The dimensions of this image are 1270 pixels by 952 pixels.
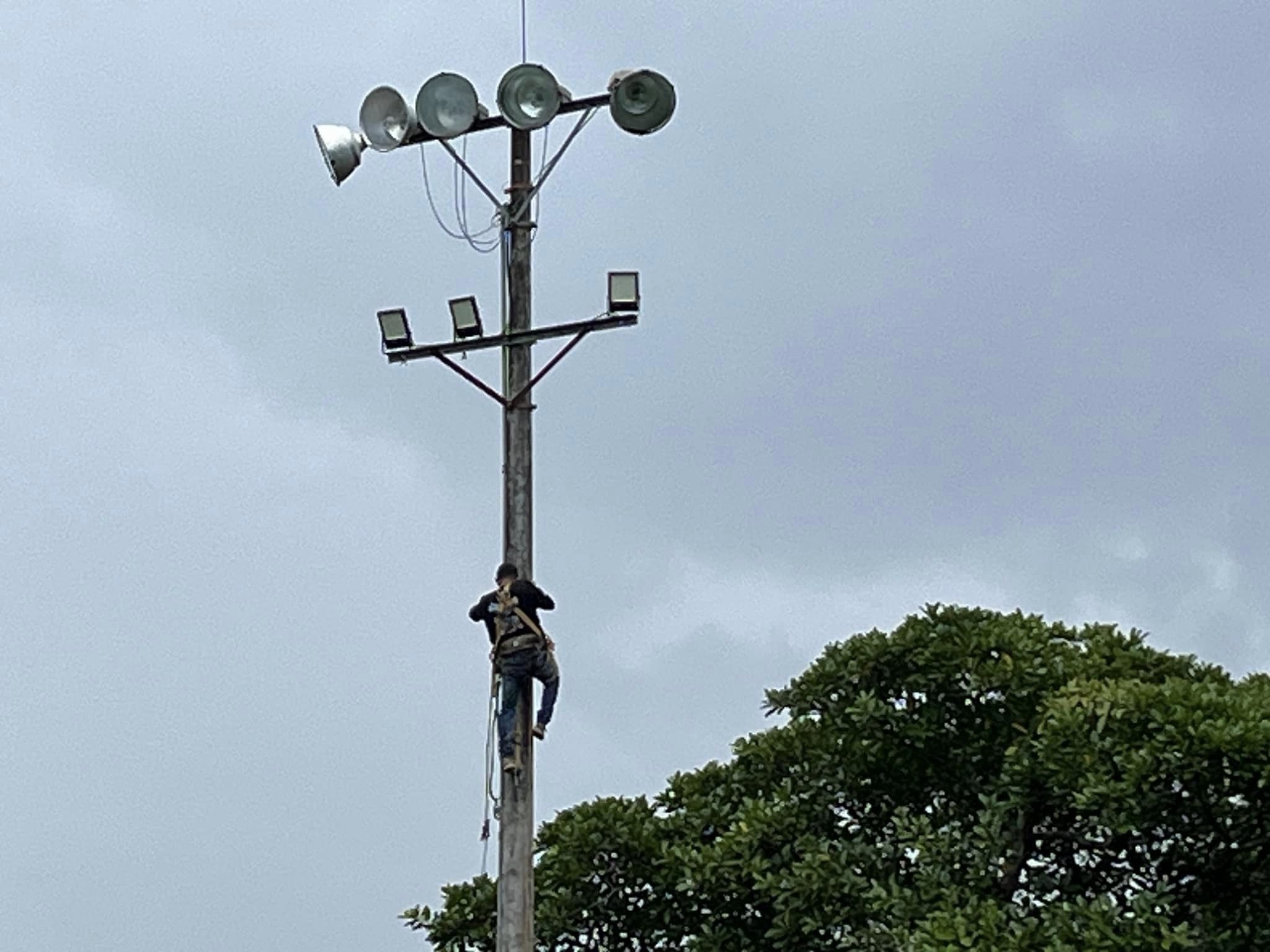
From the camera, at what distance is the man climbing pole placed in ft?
45.5

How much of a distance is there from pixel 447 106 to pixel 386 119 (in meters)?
0.44

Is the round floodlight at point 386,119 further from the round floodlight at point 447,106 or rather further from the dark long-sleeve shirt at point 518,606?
the dark long-sleeve shirt at point 518,606

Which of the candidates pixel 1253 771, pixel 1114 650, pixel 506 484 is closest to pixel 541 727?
pixel 506 484

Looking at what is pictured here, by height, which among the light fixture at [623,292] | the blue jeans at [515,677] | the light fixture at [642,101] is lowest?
the blue jeans at [515,677]

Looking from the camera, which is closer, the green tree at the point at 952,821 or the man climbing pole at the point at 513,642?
the man climbing pole at the point at 513,642

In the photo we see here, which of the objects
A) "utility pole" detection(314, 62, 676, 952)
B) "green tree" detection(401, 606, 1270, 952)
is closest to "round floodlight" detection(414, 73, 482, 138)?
"utility pole" detection(314, 62, 676, 952)

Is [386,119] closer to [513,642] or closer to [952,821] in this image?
[513,642]

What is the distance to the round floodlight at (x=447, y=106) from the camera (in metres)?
14.1

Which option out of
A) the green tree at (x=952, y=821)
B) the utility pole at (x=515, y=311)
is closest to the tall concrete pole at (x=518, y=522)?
the utility pole at (x=515, y=311)

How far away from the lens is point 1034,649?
18.0 m

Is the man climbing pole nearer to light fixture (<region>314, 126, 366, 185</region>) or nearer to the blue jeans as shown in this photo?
the blue jeans

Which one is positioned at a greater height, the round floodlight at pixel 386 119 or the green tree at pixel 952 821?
the round floodlight at pixel 386 119

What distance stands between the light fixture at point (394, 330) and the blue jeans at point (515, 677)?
2032 mm

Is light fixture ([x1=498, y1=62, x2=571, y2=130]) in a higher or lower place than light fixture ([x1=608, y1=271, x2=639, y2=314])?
higher
